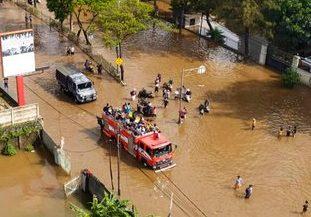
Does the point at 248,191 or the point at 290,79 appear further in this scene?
the point at 290,79

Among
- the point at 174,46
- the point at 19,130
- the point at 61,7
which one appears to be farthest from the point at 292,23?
the point at 19,130

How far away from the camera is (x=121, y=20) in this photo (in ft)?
160

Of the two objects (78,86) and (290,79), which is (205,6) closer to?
(290,79)

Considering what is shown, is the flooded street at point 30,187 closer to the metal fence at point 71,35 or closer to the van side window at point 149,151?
the van side window at point 149,151

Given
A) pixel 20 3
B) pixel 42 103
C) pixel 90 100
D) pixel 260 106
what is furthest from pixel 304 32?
pixel 20 3

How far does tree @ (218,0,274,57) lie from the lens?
52.8 m

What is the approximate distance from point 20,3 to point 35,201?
41436mm

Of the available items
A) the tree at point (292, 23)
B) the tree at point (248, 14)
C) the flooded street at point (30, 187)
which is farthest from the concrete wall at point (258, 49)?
Result: the flooded street at point (30, 187)

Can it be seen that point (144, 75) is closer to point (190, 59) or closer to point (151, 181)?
point (190, 59)

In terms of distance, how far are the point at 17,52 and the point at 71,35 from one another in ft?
67.3

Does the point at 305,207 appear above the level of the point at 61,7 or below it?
below

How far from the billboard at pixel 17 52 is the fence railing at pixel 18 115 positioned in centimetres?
262

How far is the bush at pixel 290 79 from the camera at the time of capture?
165 ft

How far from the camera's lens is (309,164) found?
38531mm
